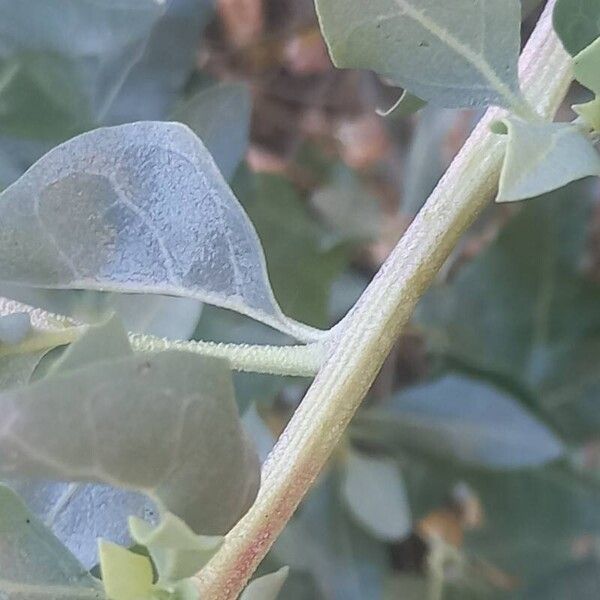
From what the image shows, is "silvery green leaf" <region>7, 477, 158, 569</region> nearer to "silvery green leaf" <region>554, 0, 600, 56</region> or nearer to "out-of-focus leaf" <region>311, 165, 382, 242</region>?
"silvery green leaf" <region>554, 0, 600, 56</region>

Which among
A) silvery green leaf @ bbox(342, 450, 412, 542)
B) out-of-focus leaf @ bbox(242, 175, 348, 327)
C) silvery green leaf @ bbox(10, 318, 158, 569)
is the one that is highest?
silvery green leaf @ bbox(10, 318, 158, 569)

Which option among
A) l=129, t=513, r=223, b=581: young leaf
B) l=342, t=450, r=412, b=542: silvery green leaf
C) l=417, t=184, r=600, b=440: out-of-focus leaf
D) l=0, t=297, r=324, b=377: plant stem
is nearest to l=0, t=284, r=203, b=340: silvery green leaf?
l=0, t=297, r=324, b=377: plant stem

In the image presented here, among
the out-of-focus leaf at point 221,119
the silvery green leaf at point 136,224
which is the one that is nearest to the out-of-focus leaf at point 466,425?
the out-of-focus leaf at point 221,119

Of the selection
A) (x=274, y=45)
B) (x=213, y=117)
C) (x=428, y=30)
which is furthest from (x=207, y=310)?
(x=274, y=45)

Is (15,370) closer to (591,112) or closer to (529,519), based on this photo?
(591,112)

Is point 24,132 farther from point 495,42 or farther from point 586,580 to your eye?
point 586,580

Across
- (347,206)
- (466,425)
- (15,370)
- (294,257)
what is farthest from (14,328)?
(347,206)

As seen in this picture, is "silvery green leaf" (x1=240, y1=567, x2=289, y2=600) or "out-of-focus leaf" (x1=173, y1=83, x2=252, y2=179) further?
"out-of-focus leaf" (x1=173, y1=83, x2=252, y2=179)
